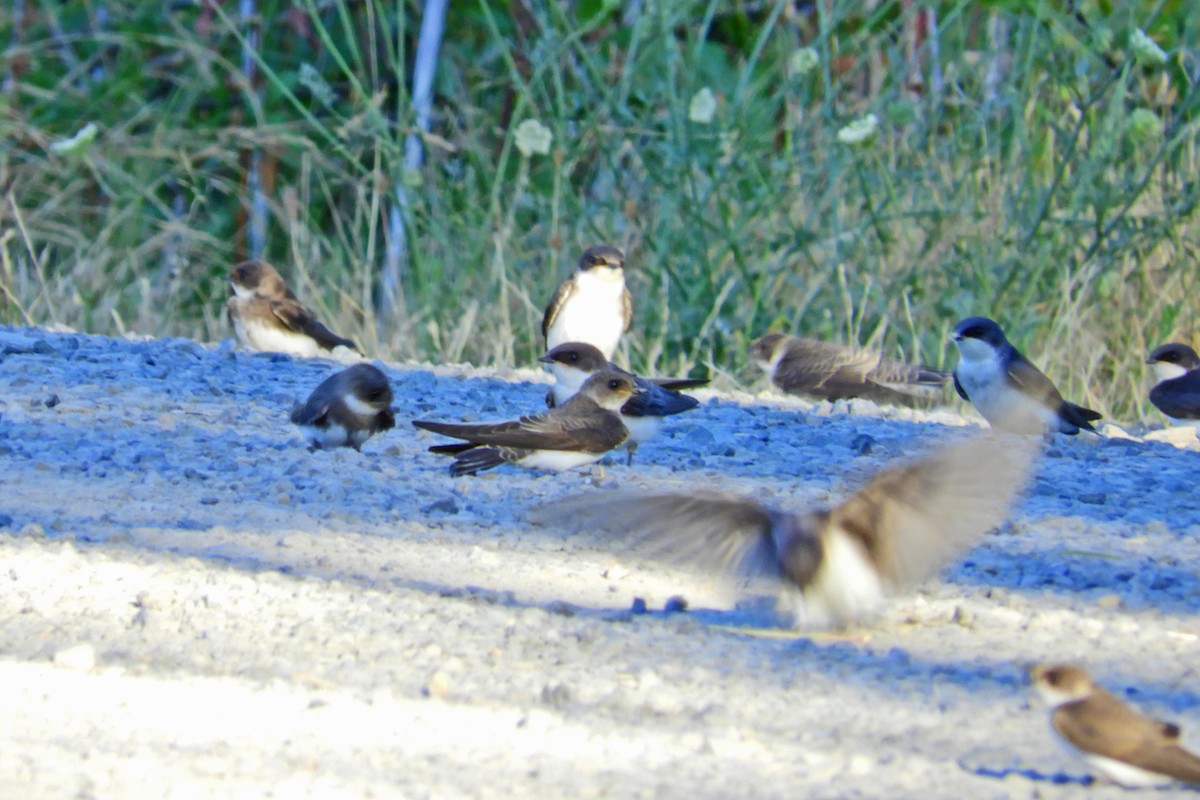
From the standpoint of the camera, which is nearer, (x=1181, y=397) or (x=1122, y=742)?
(x=1122, y=742)

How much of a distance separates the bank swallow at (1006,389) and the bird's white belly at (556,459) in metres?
1.87

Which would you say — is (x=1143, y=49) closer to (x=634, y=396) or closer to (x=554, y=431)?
(x=634, y=396)

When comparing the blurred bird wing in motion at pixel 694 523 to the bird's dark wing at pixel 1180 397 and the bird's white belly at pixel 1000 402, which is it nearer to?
the bird's white belly at pixel 1000 402

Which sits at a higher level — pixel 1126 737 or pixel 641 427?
pixel 1126 737

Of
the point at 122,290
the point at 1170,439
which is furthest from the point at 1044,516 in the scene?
the point at 122,290

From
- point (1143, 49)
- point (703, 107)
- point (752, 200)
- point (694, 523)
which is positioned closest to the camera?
point (694, 523)

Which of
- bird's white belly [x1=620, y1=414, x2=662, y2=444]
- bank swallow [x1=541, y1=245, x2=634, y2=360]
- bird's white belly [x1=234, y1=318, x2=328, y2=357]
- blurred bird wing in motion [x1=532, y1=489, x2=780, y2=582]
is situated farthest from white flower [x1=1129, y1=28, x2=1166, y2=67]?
blurred bird wing in motion [x1=532, y1=489, x2=780, y2=582]

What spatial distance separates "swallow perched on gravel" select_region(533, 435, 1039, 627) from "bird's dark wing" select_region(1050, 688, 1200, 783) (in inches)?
31.4

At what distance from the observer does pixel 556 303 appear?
8.38m

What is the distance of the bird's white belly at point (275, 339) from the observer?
28.7 feet

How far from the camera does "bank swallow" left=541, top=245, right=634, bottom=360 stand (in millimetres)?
8141

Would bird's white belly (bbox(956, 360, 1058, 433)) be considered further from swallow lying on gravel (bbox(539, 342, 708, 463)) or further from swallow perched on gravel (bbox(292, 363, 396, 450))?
swallow perched on gravel (bbox(292, 363, 396, 450))

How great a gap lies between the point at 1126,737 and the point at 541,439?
9.74 ft

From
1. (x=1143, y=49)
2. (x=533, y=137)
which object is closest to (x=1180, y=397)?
(x=1143, y=49)
